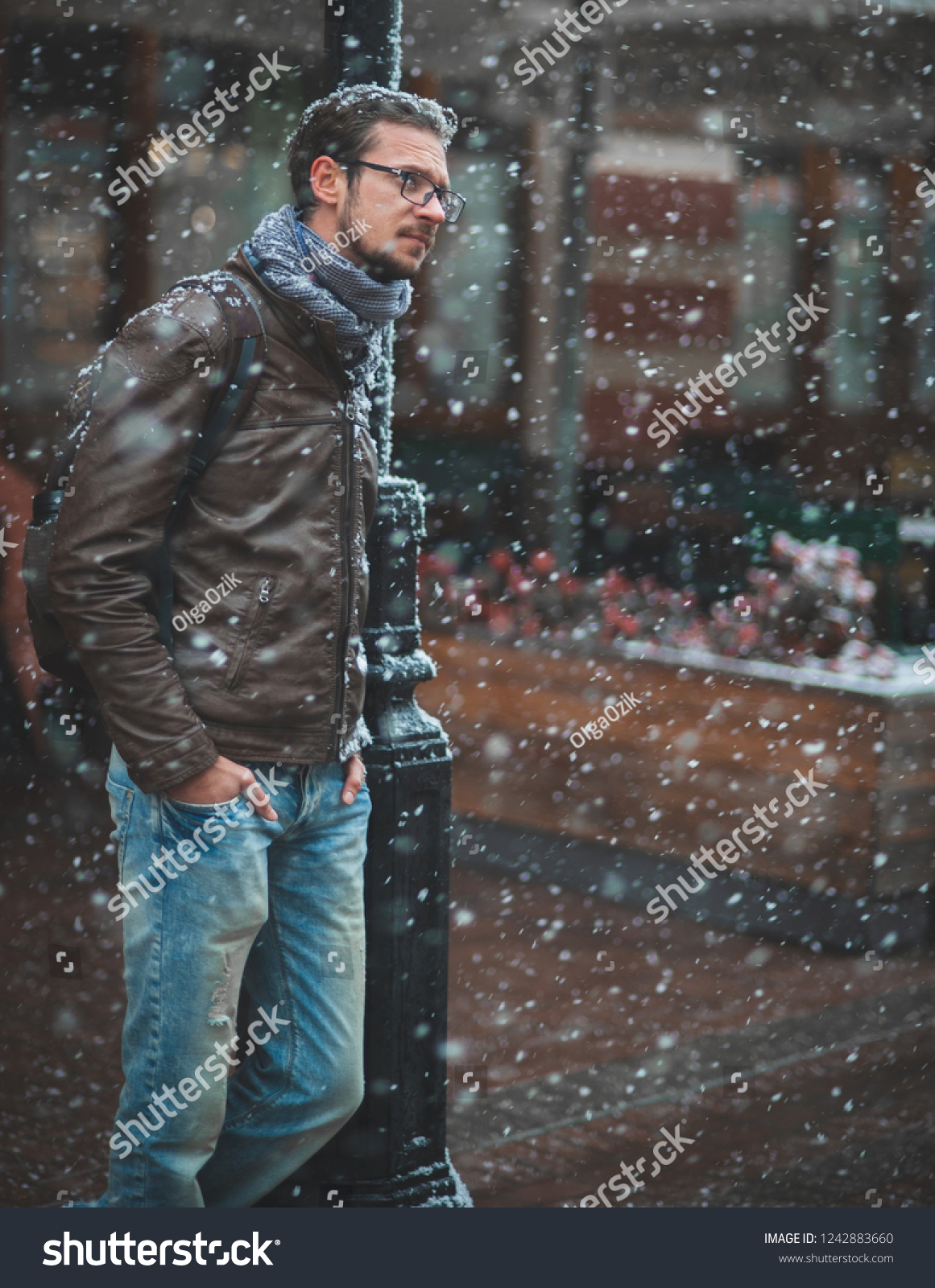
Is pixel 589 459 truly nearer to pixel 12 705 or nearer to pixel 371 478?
pixel 12 705

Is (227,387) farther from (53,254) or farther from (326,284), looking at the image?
(53,254)

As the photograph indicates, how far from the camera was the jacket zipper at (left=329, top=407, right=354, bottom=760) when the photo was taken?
2621 mm

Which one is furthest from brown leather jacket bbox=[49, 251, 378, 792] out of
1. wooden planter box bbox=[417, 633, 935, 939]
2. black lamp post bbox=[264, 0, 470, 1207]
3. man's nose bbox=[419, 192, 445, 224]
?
wooden planter box bbox=[417, 633, 935, 939]

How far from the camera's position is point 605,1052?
4.81 m

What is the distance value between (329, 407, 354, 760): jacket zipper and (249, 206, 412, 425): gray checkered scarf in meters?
0.10

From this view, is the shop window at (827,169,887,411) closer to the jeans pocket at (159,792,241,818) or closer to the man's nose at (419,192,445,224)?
the man's nose at (419,192,445,224)

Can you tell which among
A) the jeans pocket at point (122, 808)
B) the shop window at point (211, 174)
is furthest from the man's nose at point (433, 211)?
the shop window at point (211, 174)

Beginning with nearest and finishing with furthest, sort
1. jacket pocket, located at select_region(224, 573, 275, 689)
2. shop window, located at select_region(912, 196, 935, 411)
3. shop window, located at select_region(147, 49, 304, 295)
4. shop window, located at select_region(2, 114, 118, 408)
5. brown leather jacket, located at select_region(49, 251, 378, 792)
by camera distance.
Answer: brown leather jacket, located at select_region(49, 251, 378, 792), jacket pocket, located at select_region(224, 573, 275, 689), shop window, located at select_region(2, 114, 118, 408), shop window, located at select_region(147, 49, 304, 295), shop window, located at select_region(912, 196, 935, 411)

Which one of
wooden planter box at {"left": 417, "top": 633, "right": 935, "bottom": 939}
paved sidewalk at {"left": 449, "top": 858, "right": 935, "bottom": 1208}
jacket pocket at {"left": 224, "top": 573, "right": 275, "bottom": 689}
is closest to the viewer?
jacket pocket at {"left": 224, "top": 573, "right": 275, "bottom": 689}

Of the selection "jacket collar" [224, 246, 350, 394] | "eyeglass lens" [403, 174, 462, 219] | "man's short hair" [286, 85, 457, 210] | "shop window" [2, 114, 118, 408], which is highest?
"man's short hair" [286, 85, 457, 210]

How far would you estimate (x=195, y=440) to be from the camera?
245 cm

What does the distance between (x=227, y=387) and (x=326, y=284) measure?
0.28 m

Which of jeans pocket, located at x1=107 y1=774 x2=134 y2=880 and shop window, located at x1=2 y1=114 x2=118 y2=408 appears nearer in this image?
jeans pocket, located at x1=107 y1=774 x2=134 y2=880

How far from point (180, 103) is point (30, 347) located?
187 centimetres
